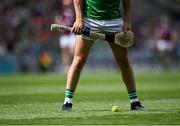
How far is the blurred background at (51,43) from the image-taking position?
33875 millimetres

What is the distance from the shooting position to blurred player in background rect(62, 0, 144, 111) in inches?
423

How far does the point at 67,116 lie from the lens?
32.5 feet

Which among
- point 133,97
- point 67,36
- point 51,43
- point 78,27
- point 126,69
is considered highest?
point 51,43

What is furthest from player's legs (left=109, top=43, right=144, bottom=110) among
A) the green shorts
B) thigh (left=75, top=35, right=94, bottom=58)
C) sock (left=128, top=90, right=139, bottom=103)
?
thigh (left=75, top=35, right=94, bottom=58)

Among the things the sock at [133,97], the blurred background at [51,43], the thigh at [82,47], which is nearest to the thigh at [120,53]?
the thigh at [82,47]

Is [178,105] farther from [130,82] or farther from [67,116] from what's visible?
[67,116]

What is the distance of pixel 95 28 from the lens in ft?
35.8

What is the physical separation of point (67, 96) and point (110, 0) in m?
1.64

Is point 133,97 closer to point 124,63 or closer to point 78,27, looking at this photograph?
point 124,63

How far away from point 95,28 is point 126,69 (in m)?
0.83

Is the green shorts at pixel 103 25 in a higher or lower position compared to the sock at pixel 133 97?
higher

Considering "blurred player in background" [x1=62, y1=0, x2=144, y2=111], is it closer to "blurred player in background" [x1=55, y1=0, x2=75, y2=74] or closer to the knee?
the knee

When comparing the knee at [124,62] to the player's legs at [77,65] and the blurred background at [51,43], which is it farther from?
the blurred background at [51,43]

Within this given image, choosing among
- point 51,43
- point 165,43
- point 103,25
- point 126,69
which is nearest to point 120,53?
point 126,69
